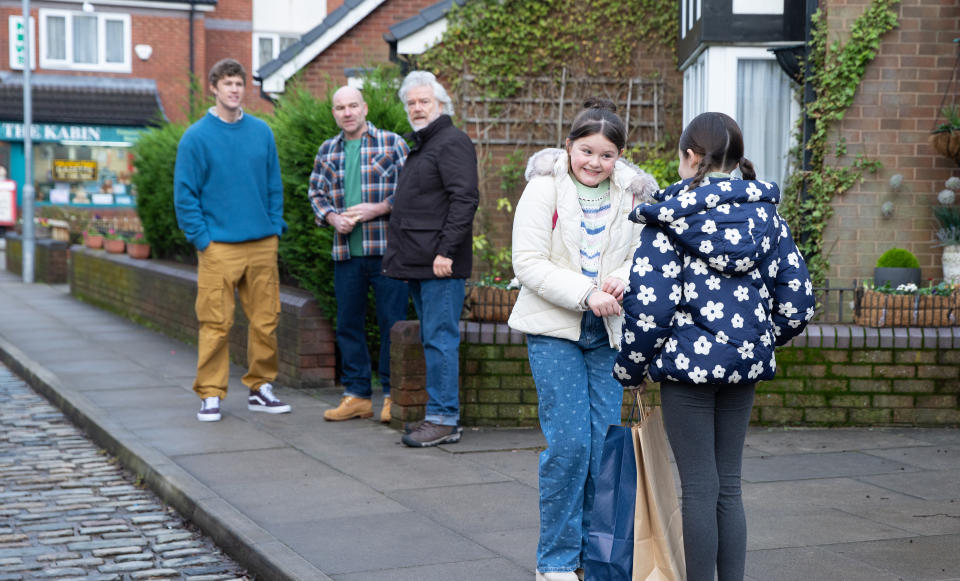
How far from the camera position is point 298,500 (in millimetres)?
5516

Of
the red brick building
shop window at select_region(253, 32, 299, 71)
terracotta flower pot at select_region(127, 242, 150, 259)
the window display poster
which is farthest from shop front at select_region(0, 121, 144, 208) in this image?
the red brick building

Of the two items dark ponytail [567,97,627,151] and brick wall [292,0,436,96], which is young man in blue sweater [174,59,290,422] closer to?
dark ponytail [567,97,627,151]

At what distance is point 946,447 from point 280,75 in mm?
13247

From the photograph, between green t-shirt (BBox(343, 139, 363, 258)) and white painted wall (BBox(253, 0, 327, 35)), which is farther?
white painted wall (BBox(253, 0, 327, 35))

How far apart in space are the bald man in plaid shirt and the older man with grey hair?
2.06 feet

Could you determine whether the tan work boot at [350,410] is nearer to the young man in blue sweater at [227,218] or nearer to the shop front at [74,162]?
the young man in blue sweater at [227,218]

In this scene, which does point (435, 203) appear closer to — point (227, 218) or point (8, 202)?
point (227, 218)

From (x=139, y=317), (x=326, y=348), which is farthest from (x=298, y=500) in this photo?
(x=139, y=317)

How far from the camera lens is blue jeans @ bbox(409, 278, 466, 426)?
257 inches

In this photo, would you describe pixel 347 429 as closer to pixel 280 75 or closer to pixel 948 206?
pixel 948 206

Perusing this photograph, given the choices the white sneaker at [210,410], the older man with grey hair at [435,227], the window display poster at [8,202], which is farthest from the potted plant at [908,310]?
the window display poster at [8,202]

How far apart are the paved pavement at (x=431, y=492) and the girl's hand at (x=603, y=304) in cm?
108

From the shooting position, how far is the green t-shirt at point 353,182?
24.0 ft

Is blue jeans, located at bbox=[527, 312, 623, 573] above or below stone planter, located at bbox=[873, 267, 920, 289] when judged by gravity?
below
